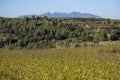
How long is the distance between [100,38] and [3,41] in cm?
1642

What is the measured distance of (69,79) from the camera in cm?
1205

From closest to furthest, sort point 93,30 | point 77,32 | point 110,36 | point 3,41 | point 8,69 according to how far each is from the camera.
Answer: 1. point 8,69
2. point 3,41
3. point 110,36
4. point 77,32
5. point 93,30

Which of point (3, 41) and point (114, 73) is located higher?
point (114, 73)

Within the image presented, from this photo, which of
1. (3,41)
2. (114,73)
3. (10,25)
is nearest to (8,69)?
(114,73)

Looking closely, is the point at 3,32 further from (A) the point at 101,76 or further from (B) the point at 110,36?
(A) the point at 101,76

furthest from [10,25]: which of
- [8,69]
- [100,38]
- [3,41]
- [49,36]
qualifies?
[8,69]

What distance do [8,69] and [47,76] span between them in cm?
295

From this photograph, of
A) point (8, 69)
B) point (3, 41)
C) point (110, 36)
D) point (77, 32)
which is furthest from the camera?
point (77, 32)

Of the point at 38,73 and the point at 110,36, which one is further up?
the point at 38,73

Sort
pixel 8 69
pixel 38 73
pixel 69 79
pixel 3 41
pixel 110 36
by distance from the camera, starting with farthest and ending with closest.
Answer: pixel 110 36 < pixel 3 41 < pixel 8 69 < pixel 38 73 < pixel 69 79

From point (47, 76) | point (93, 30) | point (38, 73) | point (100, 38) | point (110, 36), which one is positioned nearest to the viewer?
point (47, 76)

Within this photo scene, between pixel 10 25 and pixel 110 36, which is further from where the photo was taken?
pixel 10 25

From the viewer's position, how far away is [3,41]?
141 ft

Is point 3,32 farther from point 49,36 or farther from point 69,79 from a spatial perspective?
point 69,79
